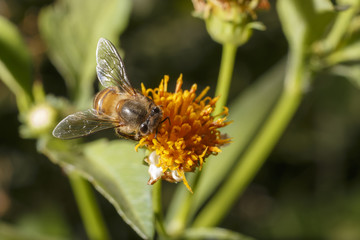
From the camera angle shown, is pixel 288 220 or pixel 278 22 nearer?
pixel 288 220

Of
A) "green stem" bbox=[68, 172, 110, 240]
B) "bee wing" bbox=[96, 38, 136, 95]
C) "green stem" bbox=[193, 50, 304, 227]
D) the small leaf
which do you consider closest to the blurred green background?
"green stem" bbox=[68, 172, 110, 240]

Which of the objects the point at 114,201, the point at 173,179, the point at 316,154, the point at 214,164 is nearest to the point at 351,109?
the point at 316,154

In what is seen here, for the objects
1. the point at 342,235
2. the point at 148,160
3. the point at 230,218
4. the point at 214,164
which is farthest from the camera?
the point at 230,218

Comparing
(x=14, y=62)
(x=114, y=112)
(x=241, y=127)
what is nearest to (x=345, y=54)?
Answer: (x=241, y=127)

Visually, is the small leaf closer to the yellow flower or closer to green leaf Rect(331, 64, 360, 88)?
green leaf Rect(331, 64, 360, 88)

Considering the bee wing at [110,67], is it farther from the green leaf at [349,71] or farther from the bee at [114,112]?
the green leaf at [349,71]

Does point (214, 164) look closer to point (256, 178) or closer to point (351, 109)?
point (256, 178)
